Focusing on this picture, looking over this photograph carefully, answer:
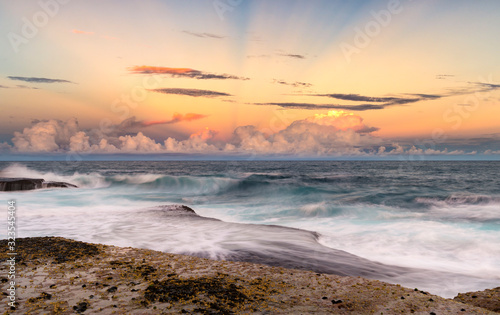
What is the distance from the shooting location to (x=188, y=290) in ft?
19.5

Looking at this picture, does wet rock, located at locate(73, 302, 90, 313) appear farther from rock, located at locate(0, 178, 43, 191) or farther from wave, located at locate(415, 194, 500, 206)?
rock, located at locate(0, 178, 43, 191)

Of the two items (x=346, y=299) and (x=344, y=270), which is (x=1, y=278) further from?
(x=344, y=270)

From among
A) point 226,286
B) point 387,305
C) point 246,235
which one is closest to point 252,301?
point 226,286

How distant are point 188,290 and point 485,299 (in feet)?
19.8

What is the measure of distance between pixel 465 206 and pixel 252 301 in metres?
29.4

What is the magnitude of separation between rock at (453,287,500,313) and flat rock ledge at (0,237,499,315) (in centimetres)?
10

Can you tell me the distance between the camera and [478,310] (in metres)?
5.74

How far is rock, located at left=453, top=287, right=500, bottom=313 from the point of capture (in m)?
6.39

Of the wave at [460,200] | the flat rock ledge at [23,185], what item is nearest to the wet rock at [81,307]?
the wave at [460,200]

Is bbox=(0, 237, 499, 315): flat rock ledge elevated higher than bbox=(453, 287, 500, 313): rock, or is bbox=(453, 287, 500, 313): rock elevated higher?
bbox=(0, 237, 499, 315): flat rock ledge

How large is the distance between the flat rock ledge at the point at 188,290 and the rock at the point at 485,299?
102 mm

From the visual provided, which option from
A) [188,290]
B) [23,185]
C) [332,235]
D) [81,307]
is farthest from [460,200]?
[23,185]

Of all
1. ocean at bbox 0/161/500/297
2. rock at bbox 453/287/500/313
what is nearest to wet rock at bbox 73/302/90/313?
ocean at bbox 0/161/500/297

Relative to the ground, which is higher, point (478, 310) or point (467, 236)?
point (478, 310)
